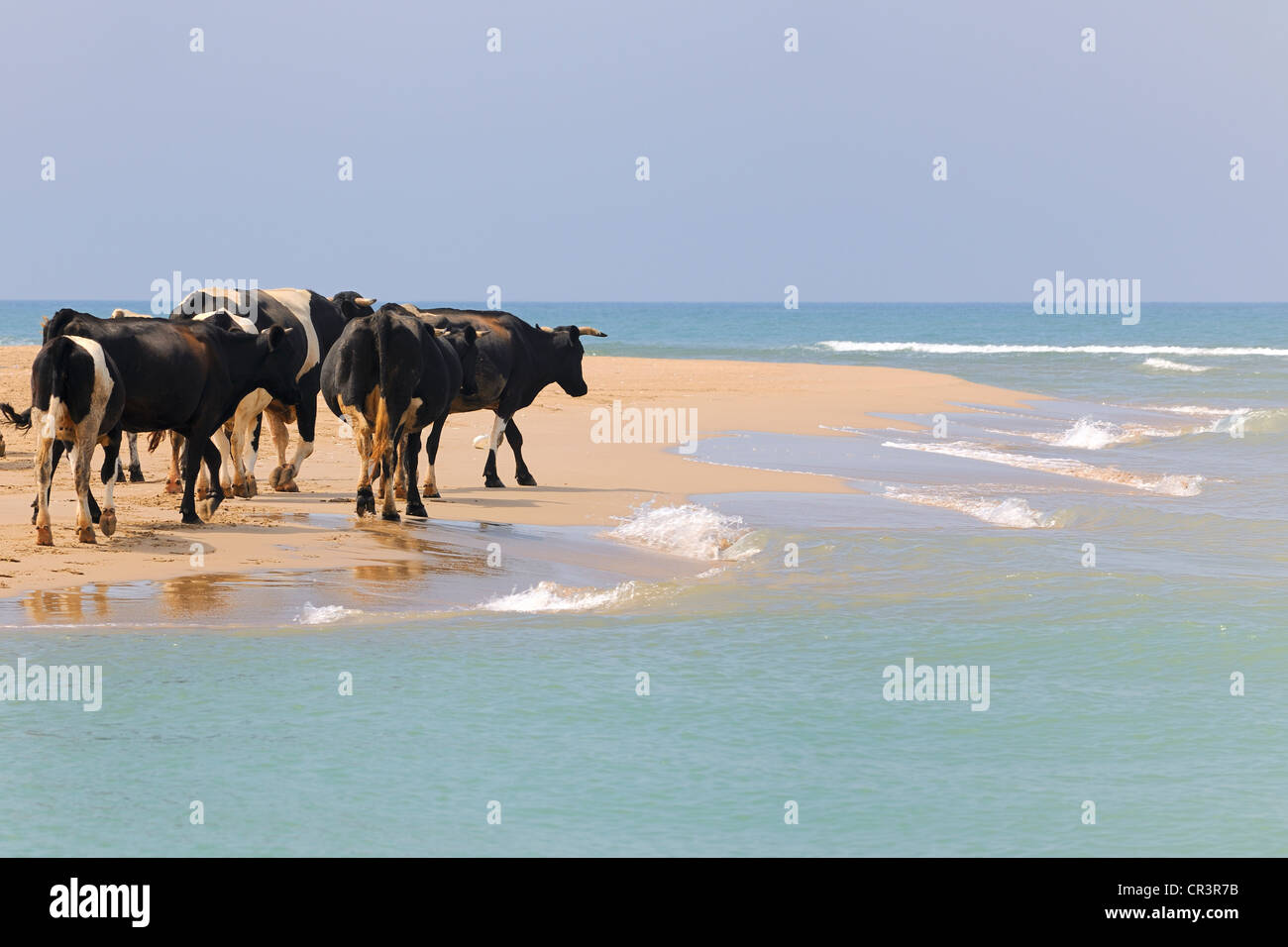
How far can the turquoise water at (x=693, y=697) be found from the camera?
580cm

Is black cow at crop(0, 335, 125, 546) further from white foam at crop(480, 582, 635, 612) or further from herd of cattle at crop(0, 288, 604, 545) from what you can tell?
white foam at crop(480, 582, 635, 612)

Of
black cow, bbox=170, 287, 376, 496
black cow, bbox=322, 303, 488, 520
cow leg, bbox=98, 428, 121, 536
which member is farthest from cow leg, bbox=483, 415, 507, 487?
cow leg, bbox=98, 428, 121, 536

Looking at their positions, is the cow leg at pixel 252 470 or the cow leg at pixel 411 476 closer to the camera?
the cow leg at pixel 411 476

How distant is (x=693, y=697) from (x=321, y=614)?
110 inches

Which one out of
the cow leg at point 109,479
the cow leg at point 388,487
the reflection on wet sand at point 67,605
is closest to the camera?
the reflection on wet sand at point 67,605

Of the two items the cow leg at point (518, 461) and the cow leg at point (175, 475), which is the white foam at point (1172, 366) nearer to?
the cow leg at point (518, 461)

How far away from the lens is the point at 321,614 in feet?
30.0

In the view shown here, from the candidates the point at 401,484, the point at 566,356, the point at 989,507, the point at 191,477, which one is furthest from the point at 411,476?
the point at 989,507

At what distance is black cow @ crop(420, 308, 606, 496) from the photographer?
15875mm

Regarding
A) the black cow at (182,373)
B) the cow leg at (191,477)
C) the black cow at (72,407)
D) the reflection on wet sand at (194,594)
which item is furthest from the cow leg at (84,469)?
the reflection on wet sand at (194,594)

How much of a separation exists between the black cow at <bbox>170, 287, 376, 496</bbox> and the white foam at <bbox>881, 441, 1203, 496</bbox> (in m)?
8.84

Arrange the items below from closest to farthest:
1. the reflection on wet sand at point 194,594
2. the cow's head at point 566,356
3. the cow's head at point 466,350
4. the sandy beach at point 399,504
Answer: the reflection on wet sand at point 194,594, the sandy beach at point 399,504, the cow's head at point 466,350, the cow's head at point 566,356

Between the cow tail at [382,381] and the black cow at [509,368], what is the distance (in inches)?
69.4
